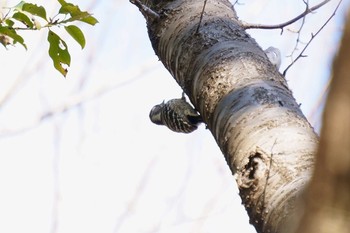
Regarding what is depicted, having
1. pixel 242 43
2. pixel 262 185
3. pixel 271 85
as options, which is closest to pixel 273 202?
pixel 262 185

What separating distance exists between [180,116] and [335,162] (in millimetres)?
1261

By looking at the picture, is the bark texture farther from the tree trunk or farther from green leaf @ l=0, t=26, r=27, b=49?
green leaf @ l=0, t=26, r=27, b=49

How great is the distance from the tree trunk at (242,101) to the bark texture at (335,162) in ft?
1.46

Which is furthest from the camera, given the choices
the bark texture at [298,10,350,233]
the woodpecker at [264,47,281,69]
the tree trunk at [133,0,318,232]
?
the woodpecker at [264,47,281,69]

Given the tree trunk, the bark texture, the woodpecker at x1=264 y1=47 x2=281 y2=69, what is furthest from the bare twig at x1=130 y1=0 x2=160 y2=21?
the bark texture

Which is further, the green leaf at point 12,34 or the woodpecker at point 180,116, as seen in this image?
the woodpecker at point 180,116

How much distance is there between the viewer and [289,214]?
0.67 metres

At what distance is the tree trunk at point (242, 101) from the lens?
29.4 inches

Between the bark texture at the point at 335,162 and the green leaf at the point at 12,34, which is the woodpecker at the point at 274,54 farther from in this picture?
the bark texture at the point at 335,162

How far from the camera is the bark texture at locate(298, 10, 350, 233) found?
0.22 metres

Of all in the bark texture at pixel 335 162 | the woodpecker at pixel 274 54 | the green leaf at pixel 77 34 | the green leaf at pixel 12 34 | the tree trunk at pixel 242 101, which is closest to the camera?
the bark texture at pixel 335 162

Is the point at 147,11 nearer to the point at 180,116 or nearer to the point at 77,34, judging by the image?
the point at 77,34

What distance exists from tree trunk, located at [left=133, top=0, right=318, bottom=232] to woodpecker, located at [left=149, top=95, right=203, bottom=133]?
0.23 m

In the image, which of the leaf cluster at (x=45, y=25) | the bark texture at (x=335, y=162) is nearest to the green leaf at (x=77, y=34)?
the leaf cluster at (x=45, y=25)
